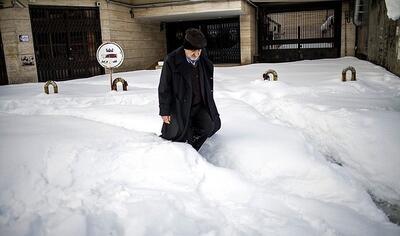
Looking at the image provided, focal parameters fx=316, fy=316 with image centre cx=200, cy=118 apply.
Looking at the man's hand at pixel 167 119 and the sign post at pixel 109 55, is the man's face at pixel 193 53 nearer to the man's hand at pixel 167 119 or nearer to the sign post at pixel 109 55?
the man's hand at pixel 167 119

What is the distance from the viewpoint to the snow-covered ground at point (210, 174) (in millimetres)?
2645

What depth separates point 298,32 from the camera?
1658 cm

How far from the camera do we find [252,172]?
3721 millimetres

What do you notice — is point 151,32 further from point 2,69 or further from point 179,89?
point 179,89

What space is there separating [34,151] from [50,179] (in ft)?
2.17

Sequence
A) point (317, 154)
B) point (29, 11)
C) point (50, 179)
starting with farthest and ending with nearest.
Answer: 1. point (29, 11)
2. point (317, 154)
3. point (50, 179)

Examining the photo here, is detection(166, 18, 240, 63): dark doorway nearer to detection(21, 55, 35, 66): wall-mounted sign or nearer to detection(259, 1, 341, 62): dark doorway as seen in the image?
detection(259, 1, 341, 62): dark doorway

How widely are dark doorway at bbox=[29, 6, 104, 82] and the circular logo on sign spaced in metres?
5.53

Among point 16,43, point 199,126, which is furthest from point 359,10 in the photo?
point 16,43

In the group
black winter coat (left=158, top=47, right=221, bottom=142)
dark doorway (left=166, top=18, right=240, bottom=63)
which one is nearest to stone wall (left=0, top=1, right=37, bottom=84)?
dark doorway (left=166, top=18, right=240, bottom=63)

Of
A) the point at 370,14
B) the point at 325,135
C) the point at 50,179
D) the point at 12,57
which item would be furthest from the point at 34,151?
the point at 370,14

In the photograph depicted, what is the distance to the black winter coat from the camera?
12.4 feet

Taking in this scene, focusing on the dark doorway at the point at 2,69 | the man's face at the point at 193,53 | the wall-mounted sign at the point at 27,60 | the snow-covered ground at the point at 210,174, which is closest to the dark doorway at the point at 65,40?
the wall-mounted sign at the point at 27,60

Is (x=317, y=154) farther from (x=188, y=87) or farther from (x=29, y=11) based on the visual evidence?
(x=29, y=11)
